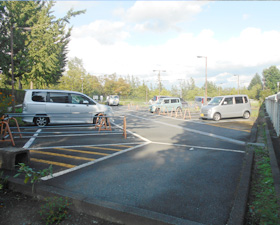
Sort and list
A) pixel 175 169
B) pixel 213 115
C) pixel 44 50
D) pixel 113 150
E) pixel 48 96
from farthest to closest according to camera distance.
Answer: pixel 44 50
pixel 213 115
pixel 48 96
pixel 113 150
pixel 175 169

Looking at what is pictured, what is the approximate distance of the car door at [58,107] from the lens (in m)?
12.3

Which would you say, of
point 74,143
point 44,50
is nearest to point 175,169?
point 74,143

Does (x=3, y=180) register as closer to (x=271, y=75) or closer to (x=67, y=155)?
(x=67, y=155)

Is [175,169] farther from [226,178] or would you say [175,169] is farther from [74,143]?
[74,143]

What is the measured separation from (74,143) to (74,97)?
5509mm

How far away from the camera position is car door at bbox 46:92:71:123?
1229cm

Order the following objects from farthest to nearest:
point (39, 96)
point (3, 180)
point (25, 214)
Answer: point (39, 96) → point (3, 180) → point (25, 214)

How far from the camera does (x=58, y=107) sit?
12555mm

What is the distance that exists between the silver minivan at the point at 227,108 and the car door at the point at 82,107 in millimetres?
9053

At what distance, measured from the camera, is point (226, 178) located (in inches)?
184

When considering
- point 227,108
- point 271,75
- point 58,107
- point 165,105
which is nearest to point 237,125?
point 227,108

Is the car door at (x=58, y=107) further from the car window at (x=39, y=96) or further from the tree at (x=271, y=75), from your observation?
the tree at (x=271, y=75)

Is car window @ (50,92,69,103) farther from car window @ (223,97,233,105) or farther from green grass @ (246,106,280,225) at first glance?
car window @ (223,97,233,105)

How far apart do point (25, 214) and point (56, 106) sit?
9935 mm
